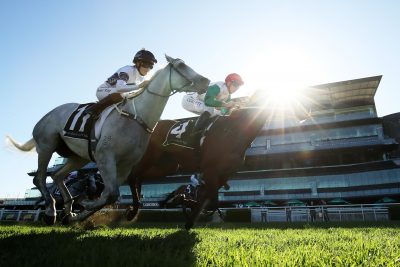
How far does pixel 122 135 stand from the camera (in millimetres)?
4828

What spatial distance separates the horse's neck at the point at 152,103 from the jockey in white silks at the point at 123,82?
28 centimetres

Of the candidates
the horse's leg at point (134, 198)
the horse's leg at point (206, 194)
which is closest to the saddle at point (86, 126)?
the horse's leg at point (134, 198)

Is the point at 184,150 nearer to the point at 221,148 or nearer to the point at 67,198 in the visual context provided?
the point at 221,148

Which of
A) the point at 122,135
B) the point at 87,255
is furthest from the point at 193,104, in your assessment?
the point at 87,255

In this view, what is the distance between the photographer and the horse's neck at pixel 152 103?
512 cm

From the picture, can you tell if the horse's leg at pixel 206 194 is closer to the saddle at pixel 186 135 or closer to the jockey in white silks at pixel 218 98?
the saddle at pixel 186 135

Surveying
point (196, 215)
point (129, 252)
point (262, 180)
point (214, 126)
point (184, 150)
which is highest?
point (214, 126)

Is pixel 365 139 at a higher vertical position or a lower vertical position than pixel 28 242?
lower

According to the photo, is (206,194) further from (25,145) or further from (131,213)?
(25,145)

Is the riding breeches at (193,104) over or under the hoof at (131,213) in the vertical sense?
over

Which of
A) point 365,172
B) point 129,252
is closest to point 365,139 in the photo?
point 365,172

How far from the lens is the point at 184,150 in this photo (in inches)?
285

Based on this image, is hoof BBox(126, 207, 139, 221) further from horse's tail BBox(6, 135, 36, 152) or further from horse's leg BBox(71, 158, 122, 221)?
horse's tail BBox(6, 135, 36, 152)

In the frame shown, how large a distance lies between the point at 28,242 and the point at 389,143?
48.6 meters
